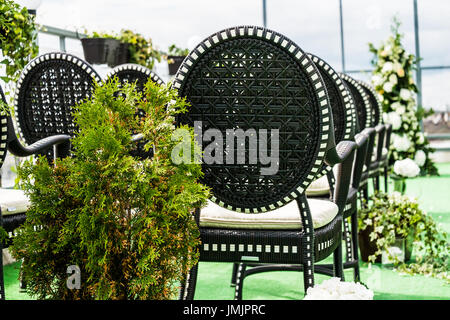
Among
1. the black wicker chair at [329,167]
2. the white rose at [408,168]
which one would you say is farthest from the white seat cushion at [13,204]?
the white rose at [408,168]

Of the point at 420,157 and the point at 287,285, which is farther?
the point at 420,157

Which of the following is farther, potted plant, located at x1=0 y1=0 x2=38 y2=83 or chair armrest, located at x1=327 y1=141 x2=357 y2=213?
potted plant, located at x1=0 y1=0 x2=38 y2=83

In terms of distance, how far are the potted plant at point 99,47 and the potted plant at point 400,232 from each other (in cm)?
262

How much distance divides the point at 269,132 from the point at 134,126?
0.48m

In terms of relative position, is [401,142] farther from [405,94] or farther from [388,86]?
[388,86]

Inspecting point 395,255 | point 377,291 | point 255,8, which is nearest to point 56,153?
point 377,291

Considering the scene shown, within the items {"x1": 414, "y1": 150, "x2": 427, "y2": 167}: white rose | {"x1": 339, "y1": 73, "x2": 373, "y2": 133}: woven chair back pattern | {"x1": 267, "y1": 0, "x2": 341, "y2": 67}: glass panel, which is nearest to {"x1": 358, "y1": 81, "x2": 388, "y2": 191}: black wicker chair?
{"x1": 339, "y1": 73, "x2": 373, "y2": 133}: woven chair back pattern

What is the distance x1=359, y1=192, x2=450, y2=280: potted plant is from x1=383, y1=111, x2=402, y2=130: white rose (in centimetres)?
264

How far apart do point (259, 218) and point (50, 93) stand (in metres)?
1.41

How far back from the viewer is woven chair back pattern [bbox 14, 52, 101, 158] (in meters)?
2.61

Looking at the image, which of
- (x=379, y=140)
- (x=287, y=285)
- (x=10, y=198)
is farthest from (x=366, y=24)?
(x=10, y=198)

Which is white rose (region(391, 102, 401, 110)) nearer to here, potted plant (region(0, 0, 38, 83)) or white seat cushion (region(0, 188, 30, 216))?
potted plant (region(0, 0, 38, 83))

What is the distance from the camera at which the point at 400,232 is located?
3.19 metres

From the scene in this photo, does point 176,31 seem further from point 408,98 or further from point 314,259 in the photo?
point 314,259
